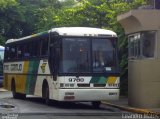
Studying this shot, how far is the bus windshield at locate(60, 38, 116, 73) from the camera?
19516mm

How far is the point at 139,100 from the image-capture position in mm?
20000

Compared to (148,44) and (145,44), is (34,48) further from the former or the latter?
(148,44)

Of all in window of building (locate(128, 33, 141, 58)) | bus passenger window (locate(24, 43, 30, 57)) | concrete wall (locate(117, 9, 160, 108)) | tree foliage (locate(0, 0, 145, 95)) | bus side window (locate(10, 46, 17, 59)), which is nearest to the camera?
concrete wall (locate(117, 9, 160, 108))

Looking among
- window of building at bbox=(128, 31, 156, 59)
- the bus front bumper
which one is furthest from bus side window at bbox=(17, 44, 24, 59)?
window of building at bbox=(128, 31, 156, 59)

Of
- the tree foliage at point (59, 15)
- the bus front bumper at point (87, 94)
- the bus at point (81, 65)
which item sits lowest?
the bus front bumper at point (87, 94)

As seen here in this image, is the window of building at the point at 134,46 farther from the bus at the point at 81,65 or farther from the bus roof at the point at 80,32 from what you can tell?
the bus roof at the point at 80,32

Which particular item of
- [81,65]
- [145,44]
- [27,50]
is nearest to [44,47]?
[81,65]

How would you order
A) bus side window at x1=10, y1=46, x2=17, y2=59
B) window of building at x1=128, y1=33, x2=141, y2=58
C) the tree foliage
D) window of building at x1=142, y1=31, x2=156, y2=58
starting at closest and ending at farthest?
window of building at x1=142, y1=31, x2=156, y2=58 → window of building at x1=128, y1=33, x2=141, y2=58 → the tree foliage → bus side window at x1=10, y1=46, x2=17, y2=59

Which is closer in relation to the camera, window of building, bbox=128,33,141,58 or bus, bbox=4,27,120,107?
bus, bbox=4,27,120,107

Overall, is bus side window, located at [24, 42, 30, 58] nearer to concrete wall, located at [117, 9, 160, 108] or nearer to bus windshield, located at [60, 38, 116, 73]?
bus windshield, located at [60, 38, 116, 73]

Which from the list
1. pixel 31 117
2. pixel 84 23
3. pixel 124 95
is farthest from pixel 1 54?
pixel 31 117

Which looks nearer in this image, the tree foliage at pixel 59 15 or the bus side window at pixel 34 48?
the bus side window at pixel 34 48

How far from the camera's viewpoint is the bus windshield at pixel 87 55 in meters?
19.5

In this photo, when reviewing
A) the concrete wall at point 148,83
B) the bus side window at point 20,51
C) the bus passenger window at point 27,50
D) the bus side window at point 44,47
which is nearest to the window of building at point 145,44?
the concrete wall at point 148,83
